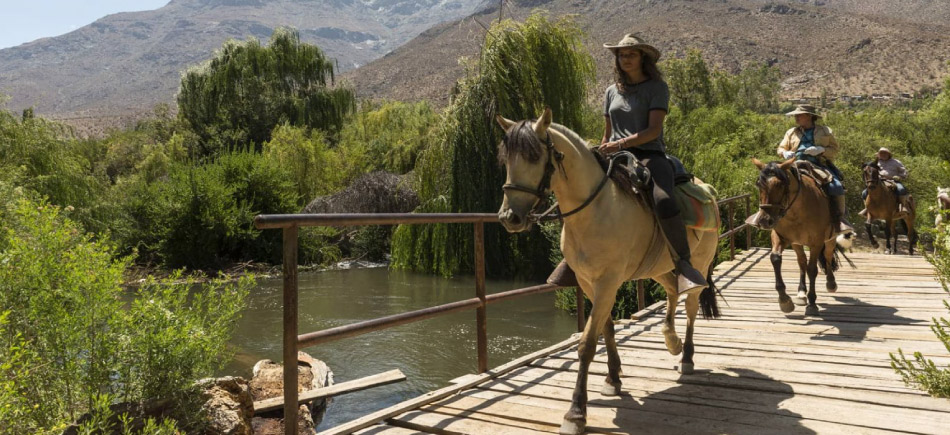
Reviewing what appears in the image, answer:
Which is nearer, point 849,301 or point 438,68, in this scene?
point 849,301

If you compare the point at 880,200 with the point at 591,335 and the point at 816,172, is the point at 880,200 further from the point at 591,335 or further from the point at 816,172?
the point at 591,335

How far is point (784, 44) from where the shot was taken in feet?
270

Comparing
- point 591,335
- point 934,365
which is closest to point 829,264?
point 934,365

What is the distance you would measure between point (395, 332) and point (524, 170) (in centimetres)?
986

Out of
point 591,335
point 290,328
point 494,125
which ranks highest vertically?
point 494,125

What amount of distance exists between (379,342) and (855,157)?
19.3 m

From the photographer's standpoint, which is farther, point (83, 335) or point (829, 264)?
point (829, 264)

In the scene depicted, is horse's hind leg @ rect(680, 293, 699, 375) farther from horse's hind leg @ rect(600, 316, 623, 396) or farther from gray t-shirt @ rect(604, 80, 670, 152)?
gray t-shirt @ rect(604, 80, 670, 152)

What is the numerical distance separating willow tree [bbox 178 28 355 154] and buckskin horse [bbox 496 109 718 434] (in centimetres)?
2864

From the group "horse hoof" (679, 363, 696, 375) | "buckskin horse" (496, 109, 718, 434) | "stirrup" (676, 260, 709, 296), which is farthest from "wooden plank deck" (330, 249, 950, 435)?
"stirrup" (676, 260, 709, 296)

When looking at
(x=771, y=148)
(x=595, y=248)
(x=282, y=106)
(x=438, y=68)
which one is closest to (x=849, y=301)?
(x=595, y=248)

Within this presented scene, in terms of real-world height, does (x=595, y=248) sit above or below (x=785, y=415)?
above

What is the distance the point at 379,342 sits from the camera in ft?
38.0

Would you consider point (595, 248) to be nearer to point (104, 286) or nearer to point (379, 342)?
point (104, 286)
